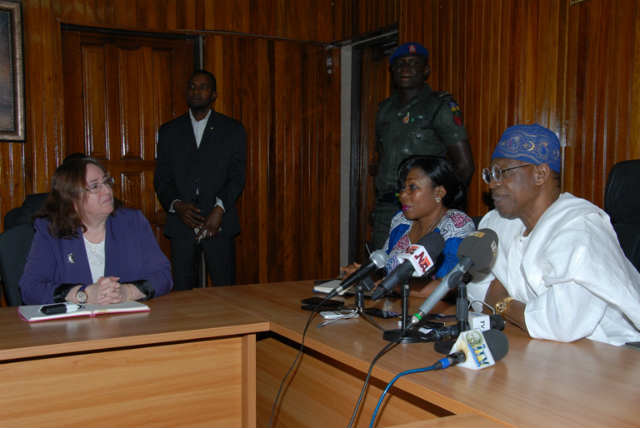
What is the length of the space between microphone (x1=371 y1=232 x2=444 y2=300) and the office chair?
97 cm

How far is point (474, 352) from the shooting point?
149 centimetres

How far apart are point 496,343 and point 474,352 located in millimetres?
88

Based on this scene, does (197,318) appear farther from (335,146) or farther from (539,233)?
(335,146)

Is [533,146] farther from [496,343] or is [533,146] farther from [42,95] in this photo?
[42,95]

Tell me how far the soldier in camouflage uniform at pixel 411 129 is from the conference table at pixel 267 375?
130 cm

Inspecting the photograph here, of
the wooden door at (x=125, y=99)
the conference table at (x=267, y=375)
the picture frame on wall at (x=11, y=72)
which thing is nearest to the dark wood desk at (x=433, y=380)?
the conference table at (x=267, y=375)

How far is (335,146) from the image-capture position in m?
5.46

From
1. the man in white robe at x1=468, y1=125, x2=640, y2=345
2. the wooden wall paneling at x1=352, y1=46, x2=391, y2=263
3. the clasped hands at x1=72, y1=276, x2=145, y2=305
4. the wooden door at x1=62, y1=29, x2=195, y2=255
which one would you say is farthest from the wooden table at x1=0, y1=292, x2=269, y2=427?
the wooden wall paneling at x1=352, y1=46, x2=391, y2=263

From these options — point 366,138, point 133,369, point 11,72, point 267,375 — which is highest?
point 11,72

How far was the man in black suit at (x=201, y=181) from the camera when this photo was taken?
411cm

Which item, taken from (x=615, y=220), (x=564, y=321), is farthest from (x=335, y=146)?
(x=564, y=321)

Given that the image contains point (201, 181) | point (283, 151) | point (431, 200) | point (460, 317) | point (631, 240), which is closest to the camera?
point (460, 317)

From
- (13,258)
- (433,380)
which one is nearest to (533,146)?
(433,380)

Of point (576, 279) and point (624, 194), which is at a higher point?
point (624, 194)
